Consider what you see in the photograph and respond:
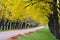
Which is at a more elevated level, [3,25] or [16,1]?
[16,1]

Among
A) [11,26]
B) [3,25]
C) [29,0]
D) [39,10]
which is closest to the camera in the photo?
[29,0]

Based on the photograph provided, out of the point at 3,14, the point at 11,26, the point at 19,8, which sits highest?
the point at 19,8

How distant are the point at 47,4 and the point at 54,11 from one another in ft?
2.87

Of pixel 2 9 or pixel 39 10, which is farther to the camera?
pixel 2 9

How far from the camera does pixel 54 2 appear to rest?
17.5 meters

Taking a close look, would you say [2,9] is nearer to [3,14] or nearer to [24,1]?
[3,14]

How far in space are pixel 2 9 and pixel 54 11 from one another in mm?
31644

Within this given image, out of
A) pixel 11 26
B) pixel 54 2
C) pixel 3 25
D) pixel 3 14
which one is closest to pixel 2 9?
pixel 3 14

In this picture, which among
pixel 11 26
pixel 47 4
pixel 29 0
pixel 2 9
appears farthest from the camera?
pixel 11 26

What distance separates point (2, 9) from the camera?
161 feet

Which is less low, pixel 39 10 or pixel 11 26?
pixel 39 10

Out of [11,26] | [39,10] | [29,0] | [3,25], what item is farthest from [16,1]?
[11,26]

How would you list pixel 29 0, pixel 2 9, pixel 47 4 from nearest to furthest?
pixel 29 0, pixel 47 4, pixel 2 9

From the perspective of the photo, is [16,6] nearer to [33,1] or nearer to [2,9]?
[33,1]
